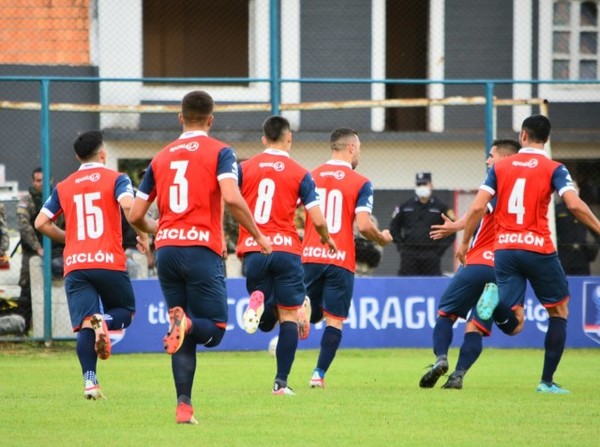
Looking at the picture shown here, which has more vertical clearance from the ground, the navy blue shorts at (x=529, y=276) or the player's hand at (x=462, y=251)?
the player's hand at (x=462, y=251)

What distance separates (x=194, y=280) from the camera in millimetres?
8438

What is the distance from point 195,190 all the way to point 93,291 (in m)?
2.27

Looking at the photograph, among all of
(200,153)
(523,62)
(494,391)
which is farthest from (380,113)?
(200,153)

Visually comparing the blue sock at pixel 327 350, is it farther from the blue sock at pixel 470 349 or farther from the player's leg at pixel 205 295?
the player's leg at pixel 205 295

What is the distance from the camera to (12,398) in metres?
10.6

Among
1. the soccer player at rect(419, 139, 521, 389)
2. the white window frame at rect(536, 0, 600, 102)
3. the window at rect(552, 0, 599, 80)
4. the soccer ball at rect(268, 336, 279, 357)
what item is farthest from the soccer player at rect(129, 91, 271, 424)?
the window at rect(552, 0, 599, 80)

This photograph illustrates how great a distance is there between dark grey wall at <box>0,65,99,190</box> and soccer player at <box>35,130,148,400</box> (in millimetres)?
9806

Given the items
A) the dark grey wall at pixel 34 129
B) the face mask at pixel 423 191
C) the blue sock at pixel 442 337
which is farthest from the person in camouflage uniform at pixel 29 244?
the blue sock at pixel 442 337

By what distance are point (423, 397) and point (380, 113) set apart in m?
13.4

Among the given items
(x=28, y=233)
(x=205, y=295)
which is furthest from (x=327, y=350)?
(x=28, y=233)

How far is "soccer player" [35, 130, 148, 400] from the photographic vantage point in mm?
10281

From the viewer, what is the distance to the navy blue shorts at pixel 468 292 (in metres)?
11.4

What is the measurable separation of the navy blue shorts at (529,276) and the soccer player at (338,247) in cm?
127

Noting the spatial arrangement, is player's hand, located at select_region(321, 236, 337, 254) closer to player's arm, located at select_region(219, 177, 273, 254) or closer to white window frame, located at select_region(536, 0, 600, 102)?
player's arm, located at select_region(219, 177, 273, 254)
